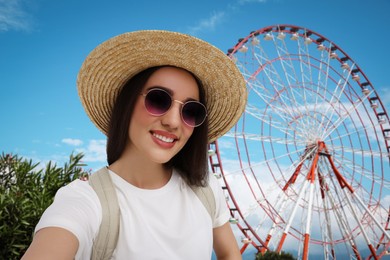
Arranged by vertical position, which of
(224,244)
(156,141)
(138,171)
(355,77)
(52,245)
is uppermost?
(355,77)

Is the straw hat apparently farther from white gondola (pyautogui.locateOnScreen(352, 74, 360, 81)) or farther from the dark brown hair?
white gondola (pyautogui.locateOnScreen(352, 74, 360, 81))

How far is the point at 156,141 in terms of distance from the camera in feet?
5.84

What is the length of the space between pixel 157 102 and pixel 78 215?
57 centimetres

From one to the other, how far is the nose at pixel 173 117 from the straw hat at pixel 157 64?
8.7 inches

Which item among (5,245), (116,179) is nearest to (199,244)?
(116,179)

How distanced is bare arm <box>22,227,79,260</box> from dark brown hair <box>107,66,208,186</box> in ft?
1.93

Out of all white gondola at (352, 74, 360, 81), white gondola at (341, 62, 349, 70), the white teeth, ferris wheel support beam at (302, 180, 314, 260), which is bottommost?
ferris wheel support beam at (302, 180, 314, 260)

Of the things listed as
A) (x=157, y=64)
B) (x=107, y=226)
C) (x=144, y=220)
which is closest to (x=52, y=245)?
(x=107, y=226)

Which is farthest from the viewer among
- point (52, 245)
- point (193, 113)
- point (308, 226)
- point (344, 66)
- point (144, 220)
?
point (344, 66)

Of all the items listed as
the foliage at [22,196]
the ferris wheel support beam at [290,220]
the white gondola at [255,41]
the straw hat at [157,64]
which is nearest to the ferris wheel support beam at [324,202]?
the ferris wheel support beam at [290,220]

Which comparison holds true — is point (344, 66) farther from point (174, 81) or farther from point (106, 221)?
point (106, 221)

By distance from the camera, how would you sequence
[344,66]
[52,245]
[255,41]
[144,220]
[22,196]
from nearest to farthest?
[52,245] < [144,220] < [22,196] < [255,41] < [344,66]

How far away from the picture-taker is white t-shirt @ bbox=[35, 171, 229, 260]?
1.43 meters

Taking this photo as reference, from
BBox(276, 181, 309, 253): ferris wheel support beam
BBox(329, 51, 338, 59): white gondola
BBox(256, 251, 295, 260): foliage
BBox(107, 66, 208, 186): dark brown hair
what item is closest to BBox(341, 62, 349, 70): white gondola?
BBox(329, 51, 338, 59): white gondola
